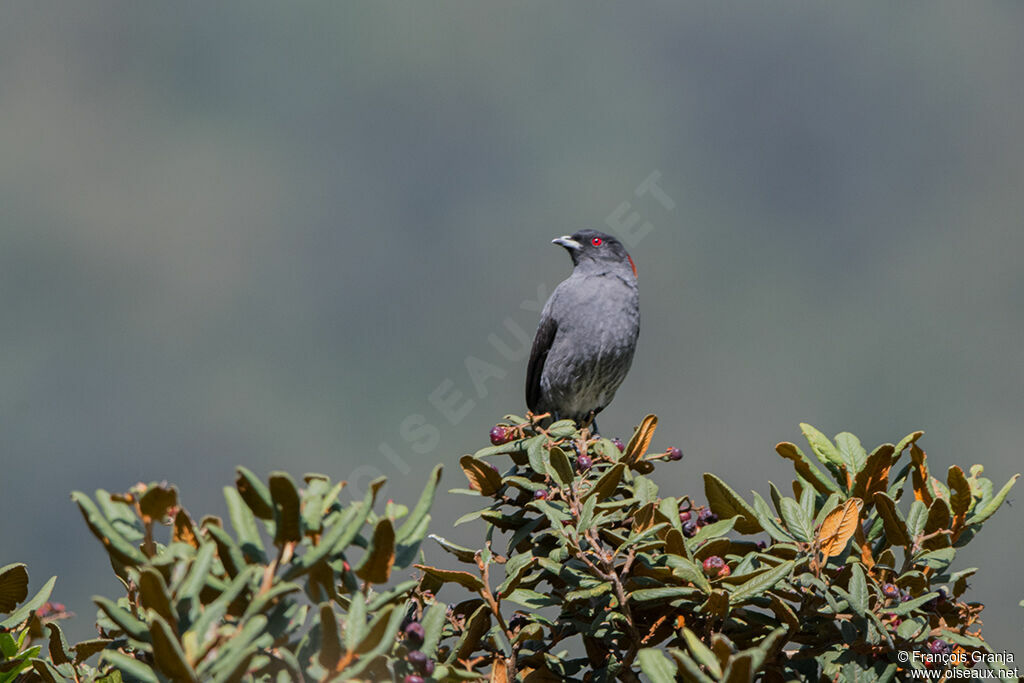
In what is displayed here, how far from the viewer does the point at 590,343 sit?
726cm

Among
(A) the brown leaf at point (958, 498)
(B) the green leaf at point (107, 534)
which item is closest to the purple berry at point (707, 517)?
(A) the brown leaf at point (958, 498)

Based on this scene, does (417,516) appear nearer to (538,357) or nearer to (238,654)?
(238,654)

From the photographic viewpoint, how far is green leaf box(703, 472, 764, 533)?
104 inches

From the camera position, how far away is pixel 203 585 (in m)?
1.80

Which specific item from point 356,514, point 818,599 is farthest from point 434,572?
point 818,599

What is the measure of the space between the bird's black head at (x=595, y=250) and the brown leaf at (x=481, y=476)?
4771mm

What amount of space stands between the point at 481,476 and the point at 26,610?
4.30 ft

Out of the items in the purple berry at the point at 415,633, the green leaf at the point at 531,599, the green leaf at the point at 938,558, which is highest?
the green leaf at the point at 938,558

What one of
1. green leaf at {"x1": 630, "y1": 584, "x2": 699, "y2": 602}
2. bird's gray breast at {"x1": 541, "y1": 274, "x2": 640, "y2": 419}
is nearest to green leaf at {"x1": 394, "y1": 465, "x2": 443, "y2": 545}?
green leaf at {"x1": 630, "y1": 584, "x2": 699, "y2": 602}

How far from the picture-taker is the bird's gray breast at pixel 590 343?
7.29 meters

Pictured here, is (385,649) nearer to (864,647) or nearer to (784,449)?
(864,647)

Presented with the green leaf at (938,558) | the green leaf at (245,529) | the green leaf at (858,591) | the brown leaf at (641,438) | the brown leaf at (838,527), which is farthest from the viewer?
the brown leaf at (641,438)

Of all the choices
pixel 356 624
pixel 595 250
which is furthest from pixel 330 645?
pixel 595 250

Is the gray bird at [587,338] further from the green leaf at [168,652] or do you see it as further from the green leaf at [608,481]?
the green leaf at [168,652]
